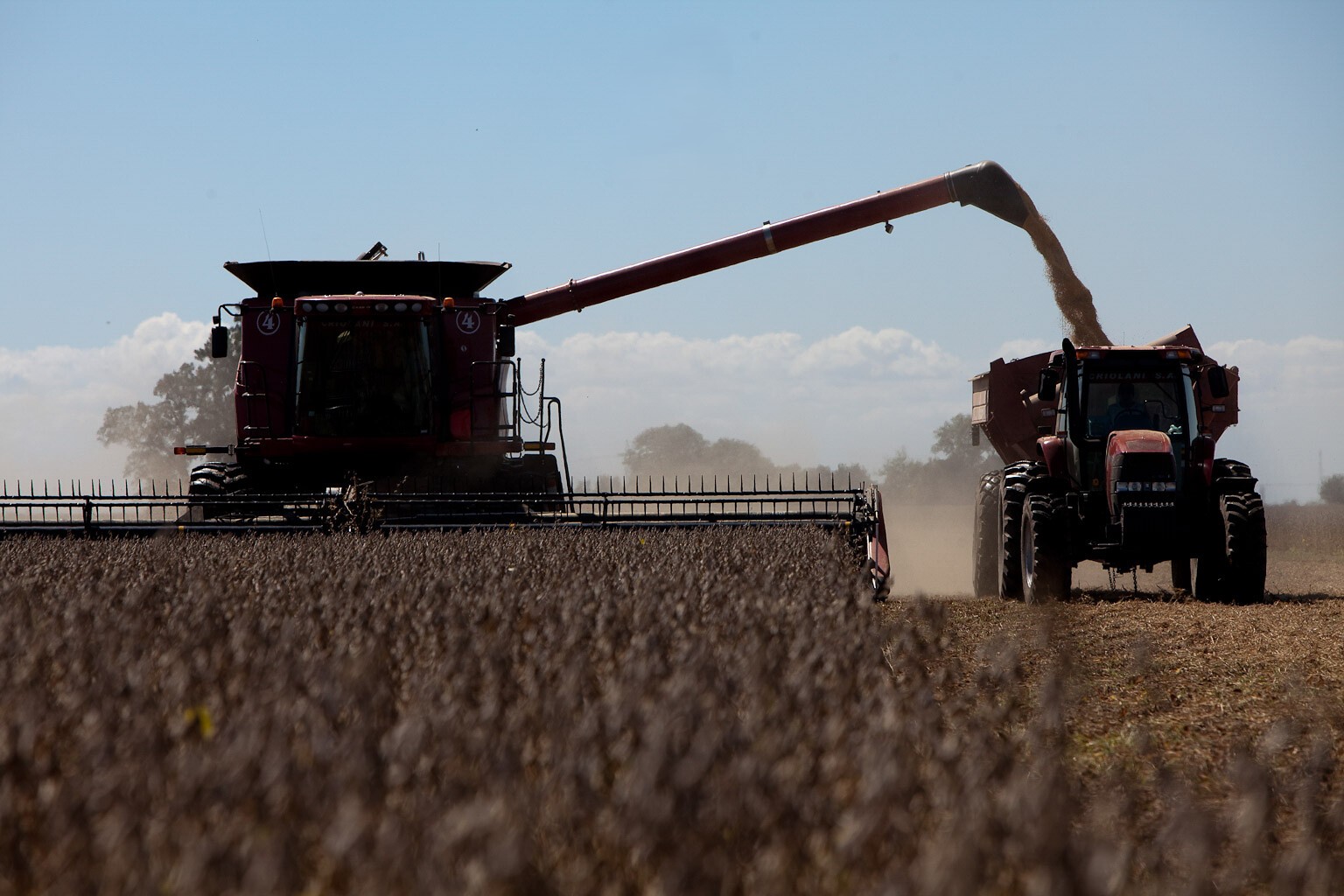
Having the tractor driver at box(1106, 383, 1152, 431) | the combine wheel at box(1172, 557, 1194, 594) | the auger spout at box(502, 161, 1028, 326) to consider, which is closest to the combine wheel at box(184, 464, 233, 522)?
the auger spout at box(502, 161, 1028, 326)

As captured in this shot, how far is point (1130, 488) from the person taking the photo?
35.1 feet

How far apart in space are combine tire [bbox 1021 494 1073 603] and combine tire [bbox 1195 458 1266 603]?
1.18 metres

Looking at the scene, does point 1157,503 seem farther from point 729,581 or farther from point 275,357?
point 275,357

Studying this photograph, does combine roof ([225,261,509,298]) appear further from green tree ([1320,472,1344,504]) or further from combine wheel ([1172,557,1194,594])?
green tree ([1320,472,1344,504])

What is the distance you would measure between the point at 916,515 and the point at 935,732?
128ft

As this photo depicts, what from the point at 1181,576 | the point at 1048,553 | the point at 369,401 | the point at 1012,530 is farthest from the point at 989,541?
the point at 369,401

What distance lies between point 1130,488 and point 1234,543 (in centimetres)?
84

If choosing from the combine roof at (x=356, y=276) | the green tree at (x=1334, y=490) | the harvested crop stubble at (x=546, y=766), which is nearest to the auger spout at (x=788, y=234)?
the combine roof at (x=356, y=276)

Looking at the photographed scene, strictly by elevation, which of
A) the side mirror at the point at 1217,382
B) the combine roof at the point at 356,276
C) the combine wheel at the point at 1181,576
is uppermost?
the combine roof at the point at 356,276

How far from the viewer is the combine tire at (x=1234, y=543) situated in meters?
10.5

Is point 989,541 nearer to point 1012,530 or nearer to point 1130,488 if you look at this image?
point 1012,530

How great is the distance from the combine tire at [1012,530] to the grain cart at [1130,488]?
0.03 ft

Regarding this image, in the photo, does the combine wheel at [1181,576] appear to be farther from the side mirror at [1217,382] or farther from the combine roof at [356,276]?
the combine roof at [356,276]

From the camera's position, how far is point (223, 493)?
482 inches
